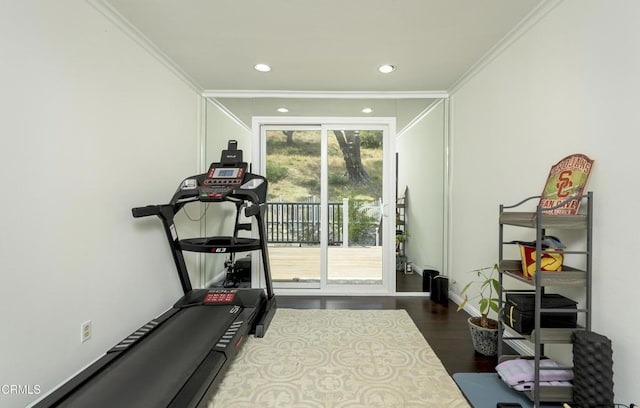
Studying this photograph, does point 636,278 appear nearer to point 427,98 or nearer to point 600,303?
point 600,303

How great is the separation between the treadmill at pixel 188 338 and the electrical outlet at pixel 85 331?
0.17 meters

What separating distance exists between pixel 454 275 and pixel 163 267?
307cm

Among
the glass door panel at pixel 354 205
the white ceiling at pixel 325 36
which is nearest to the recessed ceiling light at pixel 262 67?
the white ceiling at pixel 325 36

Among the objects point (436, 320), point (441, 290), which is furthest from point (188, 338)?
point (441, 290)

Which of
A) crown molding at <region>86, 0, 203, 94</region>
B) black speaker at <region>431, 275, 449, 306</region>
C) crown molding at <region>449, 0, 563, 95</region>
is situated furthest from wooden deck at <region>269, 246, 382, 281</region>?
crown molding at <region>86, 0, 203, 94</region>

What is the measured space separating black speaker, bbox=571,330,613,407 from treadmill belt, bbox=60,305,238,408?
1963mm

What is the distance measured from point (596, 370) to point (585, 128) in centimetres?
126

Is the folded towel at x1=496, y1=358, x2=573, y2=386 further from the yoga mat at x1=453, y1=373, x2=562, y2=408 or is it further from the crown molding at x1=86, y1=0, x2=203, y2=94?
the crown molding at x1=86, y1=0, x2=203, y2=94

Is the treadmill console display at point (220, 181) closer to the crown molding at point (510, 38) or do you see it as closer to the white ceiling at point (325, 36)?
the white ceiling at point (325, 36)

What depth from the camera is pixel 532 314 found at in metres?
1.60

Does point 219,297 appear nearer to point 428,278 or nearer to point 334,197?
point 334,197

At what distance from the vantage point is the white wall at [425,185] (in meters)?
3.50

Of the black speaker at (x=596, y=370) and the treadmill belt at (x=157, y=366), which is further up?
the black speaker at (x=596, y=370)

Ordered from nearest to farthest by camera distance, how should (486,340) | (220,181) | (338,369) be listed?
(338,369) → (486,340) → (220,181)
